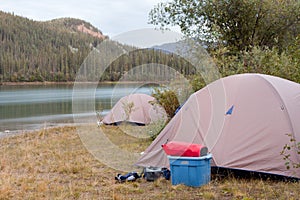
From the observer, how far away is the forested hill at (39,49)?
88.7 metres

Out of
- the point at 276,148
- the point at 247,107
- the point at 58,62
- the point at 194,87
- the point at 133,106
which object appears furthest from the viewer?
the point at 58,62

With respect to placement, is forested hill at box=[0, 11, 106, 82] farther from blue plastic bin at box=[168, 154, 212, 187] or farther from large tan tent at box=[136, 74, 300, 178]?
blue plastic bin at box=[168, 154, 212, 187]

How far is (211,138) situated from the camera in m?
5.79

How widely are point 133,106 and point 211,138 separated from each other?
866cm

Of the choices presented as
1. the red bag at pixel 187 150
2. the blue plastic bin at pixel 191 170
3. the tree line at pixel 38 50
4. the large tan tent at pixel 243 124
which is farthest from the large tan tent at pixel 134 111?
the tree line at pixel 38 50

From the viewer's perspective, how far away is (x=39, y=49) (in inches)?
4542

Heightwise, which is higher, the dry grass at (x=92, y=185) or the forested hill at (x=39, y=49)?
the forested hill at (x=39, y=49)

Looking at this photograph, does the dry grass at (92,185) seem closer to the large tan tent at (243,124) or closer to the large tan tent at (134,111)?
the large tan tent at (243,124)

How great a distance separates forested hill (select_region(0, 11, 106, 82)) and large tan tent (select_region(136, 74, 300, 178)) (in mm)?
65190

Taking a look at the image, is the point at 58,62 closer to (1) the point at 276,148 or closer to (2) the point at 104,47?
(2) the point at 104,47

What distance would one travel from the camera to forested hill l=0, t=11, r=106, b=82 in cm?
8869

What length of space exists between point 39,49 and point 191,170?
117 metres

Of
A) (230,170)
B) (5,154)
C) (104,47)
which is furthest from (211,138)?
(104,47)

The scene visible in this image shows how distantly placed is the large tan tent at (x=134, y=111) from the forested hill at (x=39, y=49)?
5667 centimetres
